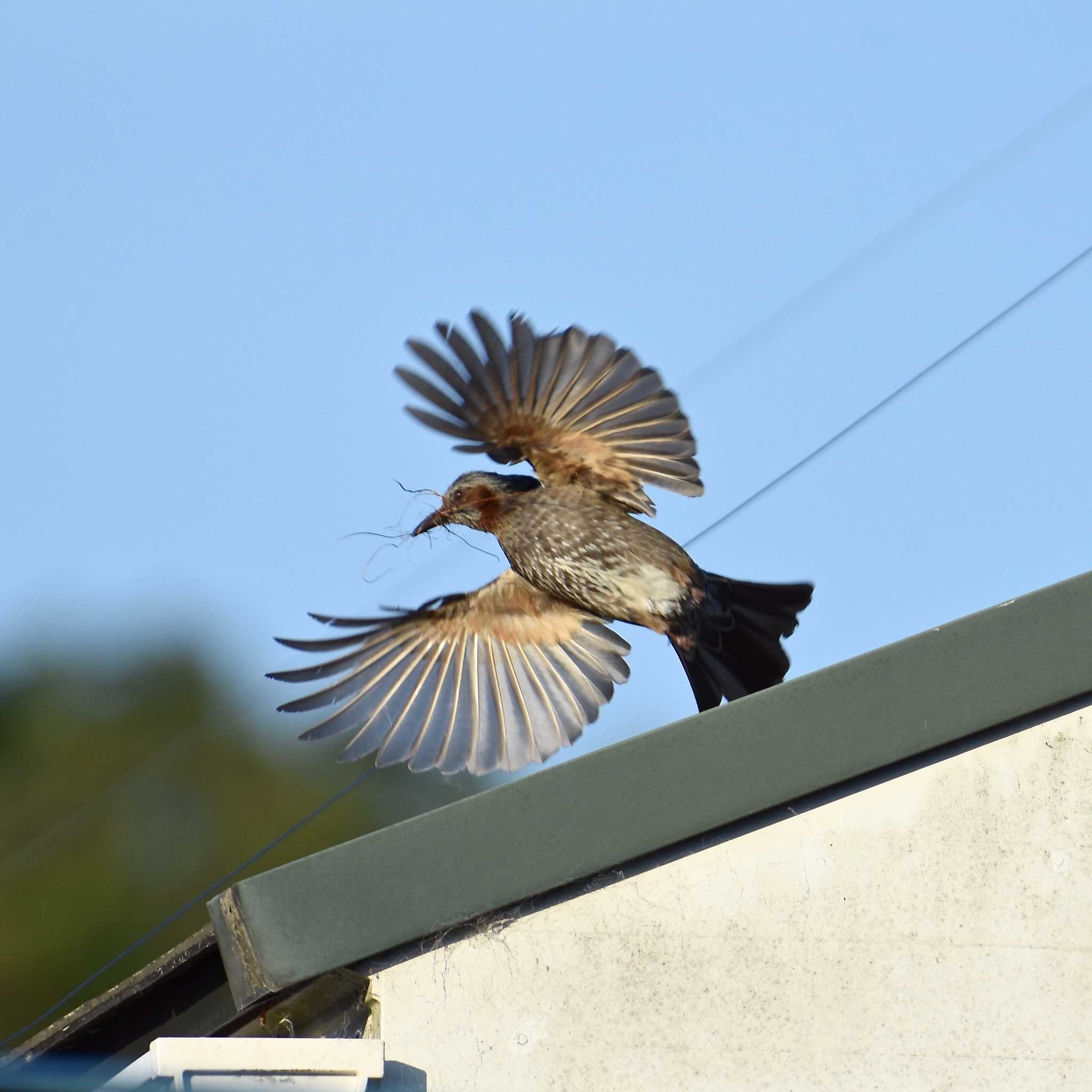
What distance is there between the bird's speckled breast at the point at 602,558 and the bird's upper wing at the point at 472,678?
0.69 feet

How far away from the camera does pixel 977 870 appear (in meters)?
3.76

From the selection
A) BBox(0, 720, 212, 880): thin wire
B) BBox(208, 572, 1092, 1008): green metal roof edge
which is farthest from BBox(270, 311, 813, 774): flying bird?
BBox(0, 720, 212, 880): thin wire

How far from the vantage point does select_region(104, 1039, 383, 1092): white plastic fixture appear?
3588 millimetres

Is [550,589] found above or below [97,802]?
below

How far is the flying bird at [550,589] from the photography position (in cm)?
611

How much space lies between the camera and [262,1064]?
12.0 feet

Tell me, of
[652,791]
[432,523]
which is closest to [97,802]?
[432,523]

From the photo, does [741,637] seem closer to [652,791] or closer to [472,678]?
[472,678]

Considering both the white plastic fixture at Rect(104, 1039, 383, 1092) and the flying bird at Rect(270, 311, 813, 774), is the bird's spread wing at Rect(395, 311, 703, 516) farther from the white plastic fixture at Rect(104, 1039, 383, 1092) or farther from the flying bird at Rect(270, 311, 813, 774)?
the white plastic fixture at Rect(104, 1039, 383, 1092)

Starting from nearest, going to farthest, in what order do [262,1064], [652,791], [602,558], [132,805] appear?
[262,1064]
[652,791]
[602,558]
[132,805]

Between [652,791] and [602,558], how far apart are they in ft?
7.94

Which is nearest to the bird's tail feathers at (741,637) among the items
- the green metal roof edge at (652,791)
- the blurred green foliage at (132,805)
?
the green metal roof edge at (652,791)

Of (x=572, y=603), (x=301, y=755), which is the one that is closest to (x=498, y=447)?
(x=572, y=603)

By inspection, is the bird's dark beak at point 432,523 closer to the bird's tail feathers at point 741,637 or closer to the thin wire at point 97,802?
the bird's tail feathers at point 741,637
